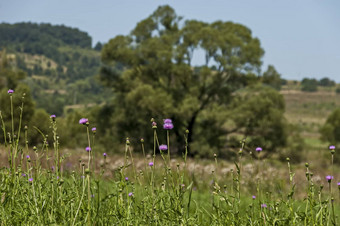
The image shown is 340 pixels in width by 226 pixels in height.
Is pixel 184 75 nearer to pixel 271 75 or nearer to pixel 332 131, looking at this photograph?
pixel 271 75

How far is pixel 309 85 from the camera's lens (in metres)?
153

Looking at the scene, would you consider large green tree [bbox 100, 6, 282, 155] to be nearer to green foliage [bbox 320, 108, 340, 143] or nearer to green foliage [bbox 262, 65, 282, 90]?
green foliage [bbox 262, 65, 282, 90]

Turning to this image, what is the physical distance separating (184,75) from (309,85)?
137 metres

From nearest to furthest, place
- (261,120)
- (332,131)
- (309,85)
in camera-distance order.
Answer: (261,120)
(332,131)
(309,85)

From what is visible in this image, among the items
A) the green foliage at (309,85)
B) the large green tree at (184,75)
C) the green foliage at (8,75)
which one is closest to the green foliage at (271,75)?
the large green tree at (184,75)

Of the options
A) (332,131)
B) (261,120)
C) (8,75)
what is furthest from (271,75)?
(8,75)

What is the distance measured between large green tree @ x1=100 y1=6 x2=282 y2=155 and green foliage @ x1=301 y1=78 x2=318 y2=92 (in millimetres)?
Result: 130146

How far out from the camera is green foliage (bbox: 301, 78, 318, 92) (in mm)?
150212

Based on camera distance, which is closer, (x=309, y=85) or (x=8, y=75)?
(x=8, y=75)

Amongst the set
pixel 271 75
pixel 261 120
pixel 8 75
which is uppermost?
pixel 8 75

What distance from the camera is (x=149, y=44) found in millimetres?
27797

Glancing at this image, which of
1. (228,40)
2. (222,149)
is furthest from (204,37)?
(222,149)

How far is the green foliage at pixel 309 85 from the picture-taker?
150 meters

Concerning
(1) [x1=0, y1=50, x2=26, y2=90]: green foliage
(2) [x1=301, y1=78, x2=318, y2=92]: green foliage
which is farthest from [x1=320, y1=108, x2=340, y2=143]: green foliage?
(2) [x1=301, y1=78, x2=318, y2=92]: green foliage
